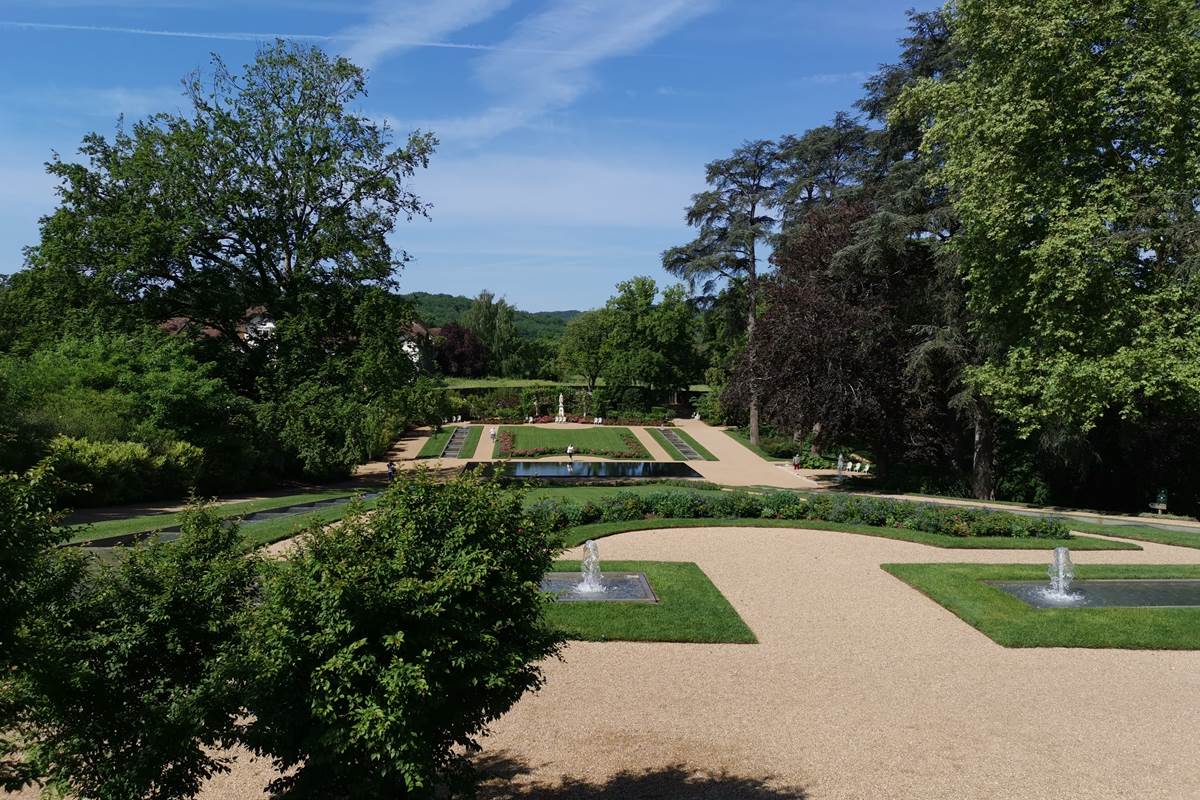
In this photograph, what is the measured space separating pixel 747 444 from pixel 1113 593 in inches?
1124

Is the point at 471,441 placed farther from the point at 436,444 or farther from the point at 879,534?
the point at 879,534

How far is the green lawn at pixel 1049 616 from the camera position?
1053 centimetres

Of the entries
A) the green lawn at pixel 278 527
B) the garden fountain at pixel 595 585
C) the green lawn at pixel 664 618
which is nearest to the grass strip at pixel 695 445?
the green lawn at pixel 278 527

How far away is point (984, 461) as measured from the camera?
26.0m

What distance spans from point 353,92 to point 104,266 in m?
10.3

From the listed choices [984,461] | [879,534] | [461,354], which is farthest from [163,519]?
[461,354]

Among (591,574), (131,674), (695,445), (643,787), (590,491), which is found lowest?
(643,787)

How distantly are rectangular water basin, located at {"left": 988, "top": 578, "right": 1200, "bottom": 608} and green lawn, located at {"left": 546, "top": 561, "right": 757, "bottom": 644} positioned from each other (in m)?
4.81

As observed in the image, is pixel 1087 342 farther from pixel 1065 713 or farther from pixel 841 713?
pixel 841 713

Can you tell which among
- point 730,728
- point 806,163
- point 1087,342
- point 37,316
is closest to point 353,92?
→ point 37,316

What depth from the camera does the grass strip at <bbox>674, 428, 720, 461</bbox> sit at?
36.6 m

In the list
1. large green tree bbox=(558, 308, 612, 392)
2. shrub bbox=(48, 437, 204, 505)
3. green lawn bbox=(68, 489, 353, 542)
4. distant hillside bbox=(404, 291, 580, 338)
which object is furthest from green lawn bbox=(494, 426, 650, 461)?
distant hillside bbox=(404, 291, 580, 338)

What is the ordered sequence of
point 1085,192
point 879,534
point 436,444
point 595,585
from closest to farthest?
1. point 595,585
2. point 879,534
3. point 1085,192
4. point 436,444

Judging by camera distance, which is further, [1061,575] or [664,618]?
[1061,575]
